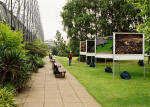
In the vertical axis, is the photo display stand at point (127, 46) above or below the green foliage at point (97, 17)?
→ below

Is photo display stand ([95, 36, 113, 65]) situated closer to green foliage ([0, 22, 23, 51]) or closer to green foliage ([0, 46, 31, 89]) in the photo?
green foliage ([0, 22, 23, 51])

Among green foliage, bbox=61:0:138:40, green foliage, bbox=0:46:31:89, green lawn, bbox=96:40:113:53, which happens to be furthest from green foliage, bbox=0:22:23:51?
green foliage, bbox=61:0:138:40

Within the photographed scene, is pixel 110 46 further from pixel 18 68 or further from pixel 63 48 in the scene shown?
pixel 63 48

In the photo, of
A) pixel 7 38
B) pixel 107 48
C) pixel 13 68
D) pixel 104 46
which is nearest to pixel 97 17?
pixel 104 46

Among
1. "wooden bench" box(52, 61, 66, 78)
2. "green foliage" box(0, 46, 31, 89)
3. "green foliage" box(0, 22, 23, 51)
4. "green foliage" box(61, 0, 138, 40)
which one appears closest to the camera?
"green foliage" box(0, 46, 31, 89)

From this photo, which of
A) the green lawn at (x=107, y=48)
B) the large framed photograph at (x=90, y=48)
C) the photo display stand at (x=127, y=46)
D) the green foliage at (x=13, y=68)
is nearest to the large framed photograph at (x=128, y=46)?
the photo display stand at (x=127, y=46)

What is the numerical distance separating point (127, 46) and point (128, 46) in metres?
0.08

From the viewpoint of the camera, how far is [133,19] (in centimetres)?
2750

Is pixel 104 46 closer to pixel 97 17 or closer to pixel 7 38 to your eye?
pixel 7 38

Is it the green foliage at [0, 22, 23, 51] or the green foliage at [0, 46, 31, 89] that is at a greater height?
the green foliage at [0, 22, 23, 51]

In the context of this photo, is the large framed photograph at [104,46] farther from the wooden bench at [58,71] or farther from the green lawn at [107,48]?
the wooden bench at [58,71]

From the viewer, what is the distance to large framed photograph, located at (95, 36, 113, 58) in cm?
1545

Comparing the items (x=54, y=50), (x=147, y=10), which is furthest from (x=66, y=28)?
(x=54, y=50)

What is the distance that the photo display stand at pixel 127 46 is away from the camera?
1202cm
